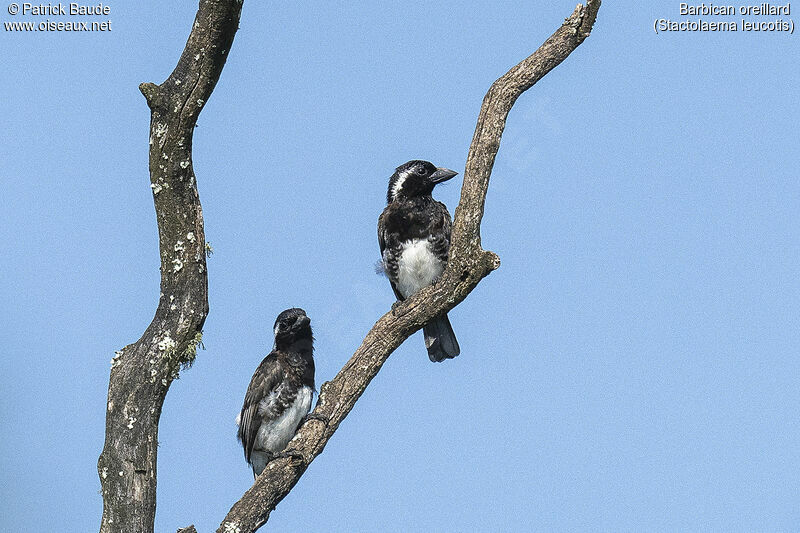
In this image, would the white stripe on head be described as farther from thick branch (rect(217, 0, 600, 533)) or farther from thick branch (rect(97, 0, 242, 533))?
thick branch (rect(97, 0, 242, 533))

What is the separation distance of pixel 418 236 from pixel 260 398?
6.11ft

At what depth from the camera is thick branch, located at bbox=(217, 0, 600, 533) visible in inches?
235

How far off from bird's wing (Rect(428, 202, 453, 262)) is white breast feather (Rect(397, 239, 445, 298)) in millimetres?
44

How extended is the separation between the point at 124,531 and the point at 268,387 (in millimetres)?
2814

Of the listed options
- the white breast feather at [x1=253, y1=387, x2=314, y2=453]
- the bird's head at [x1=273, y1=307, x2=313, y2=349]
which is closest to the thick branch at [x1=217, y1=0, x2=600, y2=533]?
the white breast feather at [x1=253, y1=387, x2=314, y2=453]

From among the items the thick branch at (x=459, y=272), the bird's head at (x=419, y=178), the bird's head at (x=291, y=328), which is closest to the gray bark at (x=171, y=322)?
the thick branch at (x=459, y=272)

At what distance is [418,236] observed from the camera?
809cm

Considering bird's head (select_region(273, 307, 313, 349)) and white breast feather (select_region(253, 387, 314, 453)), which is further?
bird's head (select_region(273, 307, 313, 349))

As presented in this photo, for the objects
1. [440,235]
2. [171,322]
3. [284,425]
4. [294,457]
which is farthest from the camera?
[440,235]

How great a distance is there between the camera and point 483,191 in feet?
19.9

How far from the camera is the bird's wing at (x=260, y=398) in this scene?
25.5ft

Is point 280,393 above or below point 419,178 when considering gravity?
below

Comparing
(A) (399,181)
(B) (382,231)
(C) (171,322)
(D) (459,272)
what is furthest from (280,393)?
(C) (171,322)

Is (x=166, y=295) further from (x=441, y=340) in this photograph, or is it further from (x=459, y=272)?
(x=441, y=340)
